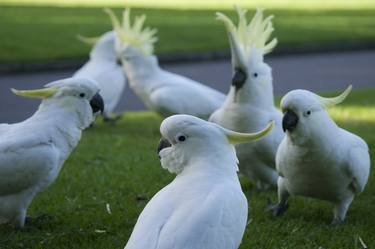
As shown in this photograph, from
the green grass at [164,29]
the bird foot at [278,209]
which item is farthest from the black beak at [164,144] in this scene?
the green grass at [164,29]

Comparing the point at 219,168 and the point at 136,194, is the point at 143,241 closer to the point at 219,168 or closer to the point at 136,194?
the point at 219,168

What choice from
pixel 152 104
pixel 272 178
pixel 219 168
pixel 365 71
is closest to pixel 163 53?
pixel 365 71

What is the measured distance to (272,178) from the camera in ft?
17.9

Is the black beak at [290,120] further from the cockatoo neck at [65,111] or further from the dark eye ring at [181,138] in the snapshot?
the cockatoo neck at [65,111]

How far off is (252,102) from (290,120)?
1082 mm

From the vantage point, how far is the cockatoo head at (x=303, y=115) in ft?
14.0

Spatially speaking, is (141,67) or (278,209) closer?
(278,209)

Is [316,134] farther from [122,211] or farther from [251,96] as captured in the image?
[122,211]

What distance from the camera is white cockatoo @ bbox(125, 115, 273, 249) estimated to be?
3.05 metres

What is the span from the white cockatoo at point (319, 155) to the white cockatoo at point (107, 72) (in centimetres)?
376

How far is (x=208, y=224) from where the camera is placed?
10.2 ft

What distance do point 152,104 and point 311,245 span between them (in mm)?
3522

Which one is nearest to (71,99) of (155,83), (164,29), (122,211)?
(122,211)

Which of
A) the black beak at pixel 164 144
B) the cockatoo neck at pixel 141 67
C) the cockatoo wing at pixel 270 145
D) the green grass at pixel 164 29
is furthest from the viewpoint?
the green grass at pixel 164 29
